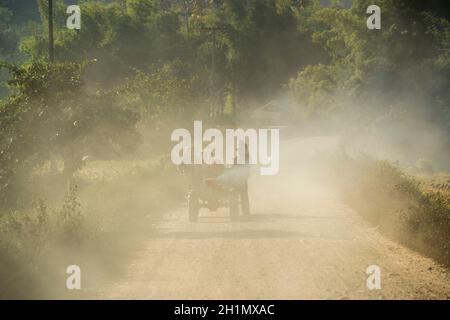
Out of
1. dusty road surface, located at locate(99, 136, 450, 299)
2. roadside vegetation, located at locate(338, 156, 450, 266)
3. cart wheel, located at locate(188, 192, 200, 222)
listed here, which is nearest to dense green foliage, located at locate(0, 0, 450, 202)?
cart wheel, located at locate(188, 192, 200, 222)

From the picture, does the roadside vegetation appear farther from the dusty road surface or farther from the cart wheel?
the cart wheel

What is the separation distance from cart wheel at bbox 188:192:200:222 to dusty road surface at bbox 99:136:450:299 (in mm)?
196

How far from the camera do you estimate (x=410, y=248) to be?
1506 cm

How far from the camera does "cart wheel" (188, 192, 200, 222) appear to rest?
18641 millimetres

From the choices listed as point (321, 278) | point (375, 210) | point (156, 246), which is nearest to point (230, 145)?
point (375, 210)

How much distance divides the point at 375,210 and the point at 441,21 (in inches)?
1023

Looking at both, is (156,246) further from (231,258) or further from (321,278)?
(321,278)

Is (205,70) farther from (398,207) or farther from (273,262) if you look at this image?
(273,262)

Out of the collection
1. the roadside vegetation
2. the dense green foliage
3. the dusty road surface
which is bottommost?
the dusty road surface

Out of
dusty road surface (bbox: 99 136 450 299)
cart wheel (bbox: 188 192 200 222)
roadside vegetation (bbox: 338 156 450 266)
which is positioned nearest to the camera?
dusty road surface (bbox: 99 136 450 299)

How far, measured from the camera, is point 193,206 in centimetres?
1875

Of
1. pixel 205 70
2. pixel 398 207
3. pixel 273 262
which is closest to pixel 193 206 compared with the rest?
pixel 398 207

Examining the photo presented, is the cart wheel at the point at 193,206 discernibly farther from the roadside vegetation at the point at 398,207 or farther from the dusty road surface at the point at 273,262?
the roadside vegetation at the point at 398,207

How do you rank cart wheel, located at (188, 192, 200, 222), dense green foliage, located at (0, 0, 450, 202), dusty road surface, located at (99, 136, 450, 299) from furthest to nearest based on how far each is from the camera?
dense green foliage, located at (0, 0, 450, 202) → cart wheel, located at (188, 192, 200, 222) → dusty road surface, located at (99, 136, 450, 299)
